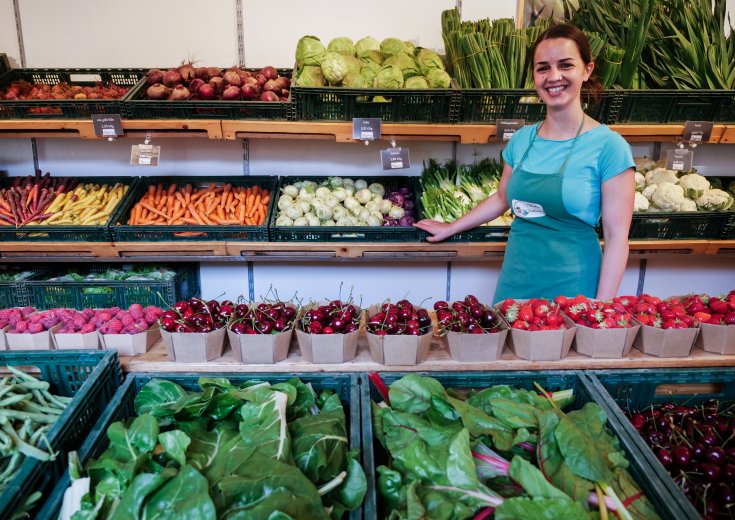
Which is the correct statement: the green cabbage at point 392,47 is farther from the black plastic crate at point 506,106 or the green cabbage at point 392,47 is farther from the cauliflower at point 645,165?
the cauliflower at point 645,165

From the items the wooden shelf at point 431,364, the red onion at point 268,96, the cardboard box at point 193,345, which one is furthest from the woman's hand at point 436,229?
the cardboard box at point 193,345

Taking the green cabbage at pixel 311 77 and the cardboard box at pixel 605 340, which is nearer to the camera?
the cardboard box at pixel 605 340

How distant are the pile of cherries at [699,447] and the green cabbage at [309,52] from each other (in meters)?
2.43

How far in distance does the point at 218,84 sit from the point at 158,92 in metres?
0.33

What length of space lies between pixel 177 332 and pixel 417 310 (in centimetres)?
79

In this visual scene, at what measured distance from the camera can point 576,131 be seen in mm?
2166

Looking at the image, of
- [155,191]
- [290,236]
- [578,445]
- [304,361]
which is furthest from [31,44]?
[578,445]

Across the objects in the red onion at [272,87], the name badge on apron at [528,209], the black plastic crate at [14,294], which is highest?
the red onion at [272,87]

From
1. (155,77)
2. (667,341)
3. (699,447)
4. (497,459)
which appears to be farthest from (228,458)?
(155,77)

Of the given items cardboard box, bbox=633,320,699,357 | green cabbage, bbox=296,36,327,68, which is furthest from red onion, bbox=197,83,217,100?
cardboard box, bbox=633,320,699,357

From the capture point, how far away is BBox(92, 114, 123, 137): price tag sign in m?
2.81

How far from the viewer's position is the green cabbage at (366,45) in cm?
318

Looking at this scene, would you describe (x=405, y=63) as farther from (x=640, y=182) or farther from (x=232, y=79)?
(x=640, y=182)

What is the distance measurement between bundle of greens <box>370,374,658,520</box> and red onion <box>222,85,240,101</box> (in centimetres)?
210
